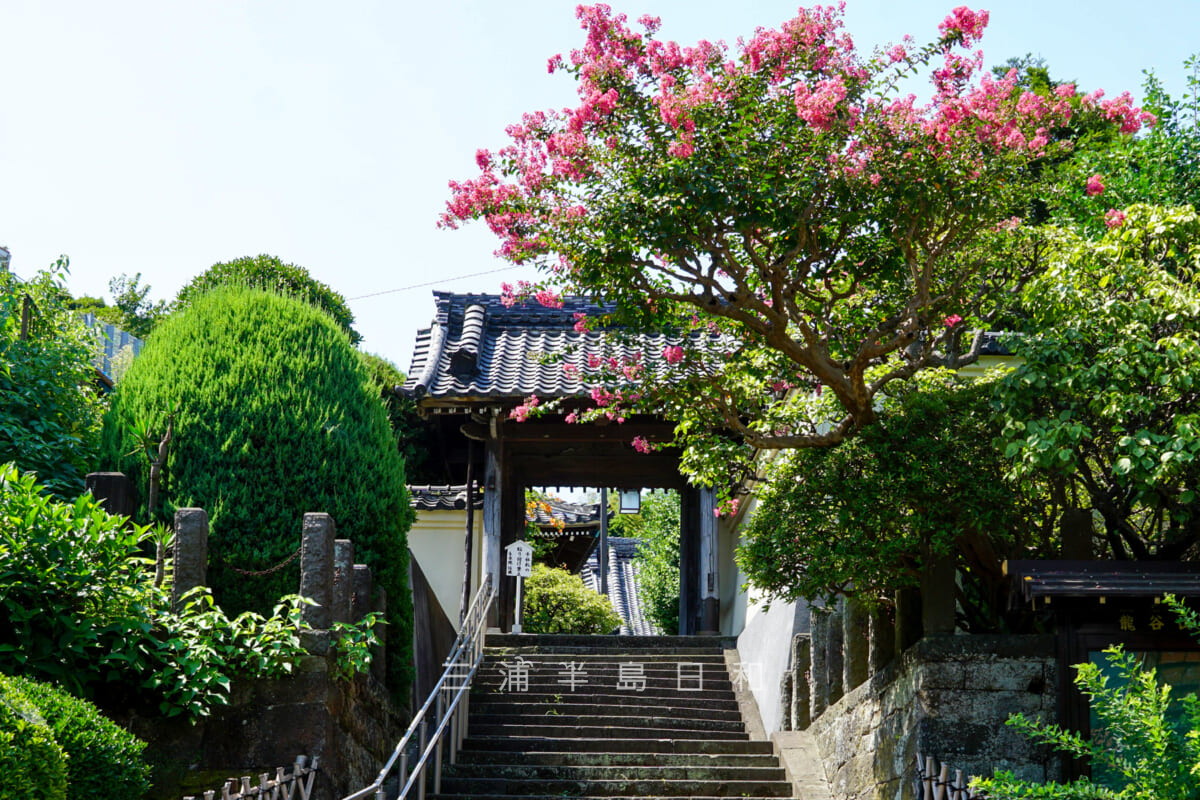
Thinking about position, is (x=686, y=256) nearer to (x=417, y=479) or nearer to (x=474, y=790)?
(x=474, y=790)

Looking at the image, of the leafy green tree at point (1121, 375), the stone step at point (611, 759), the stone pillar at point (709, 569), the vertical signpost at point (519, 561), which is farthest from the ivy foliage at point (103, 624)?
the stone pillar at point (709, 569)

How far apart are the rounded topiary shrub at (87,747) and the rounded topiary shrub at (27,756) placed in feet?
0.58

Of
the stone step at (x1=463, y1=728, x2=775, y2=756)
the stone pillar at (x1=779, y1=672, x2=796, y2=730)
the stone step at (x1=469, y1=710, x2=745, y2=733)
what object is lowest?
the stone step at (x1=463, y1=728, x2=775, y2=756)

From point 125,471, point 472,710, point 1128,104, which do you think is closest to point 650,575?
point 472,710

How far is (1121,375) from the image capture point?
262 inches

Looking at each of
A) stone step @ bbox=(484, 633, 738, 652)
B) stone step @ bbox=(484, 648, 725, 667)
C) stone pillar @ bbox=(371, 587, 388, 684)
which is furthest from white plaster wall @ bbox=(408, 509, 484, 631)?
stone pillar @ bbox=(371, 587, 388, 684)

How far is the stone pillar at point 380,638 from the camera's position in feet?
31.3

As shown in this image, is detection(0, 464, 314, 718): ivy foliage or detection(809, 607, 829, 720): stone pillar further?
detection(809, 607, 829, 720): stone pillar

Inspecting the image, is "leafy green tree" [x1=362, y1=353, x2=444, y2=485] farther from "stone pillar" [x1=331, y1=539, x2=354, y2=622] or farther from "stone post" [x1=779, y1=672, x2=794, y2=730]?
"stone pillar" [x1=331, y1=539, x2=354, y2=622]

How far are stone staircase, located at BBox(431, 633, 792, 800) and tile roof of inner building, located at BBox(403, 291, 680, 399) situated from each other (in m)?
2.99

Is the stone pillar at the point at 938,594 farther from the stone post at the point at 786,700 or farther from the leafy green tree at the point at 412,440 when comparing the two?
the leafy green tree at the point at 412,440

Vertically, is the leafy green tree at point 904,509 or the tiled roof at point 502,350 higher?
the tiled roof at point 502,350

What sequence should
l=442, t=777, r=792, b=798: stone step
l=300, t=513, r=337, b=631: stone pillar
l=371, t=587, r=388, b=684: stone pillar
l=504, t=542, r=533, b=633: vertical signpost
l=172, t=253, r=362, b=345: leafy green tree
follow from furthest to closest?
l=172, t=253, r=362, b=345: leafy green tree < l=504, t=542, r=533, b=633: vertical signpost < l=442, t=777, r=792, b=798: stone step < l=371, t=587, r=388, b=684: stone pillar < l=300, t=513, r=337, b=631: stone pillar

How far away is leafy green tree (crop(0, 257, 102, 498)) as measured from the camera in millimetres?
9320
